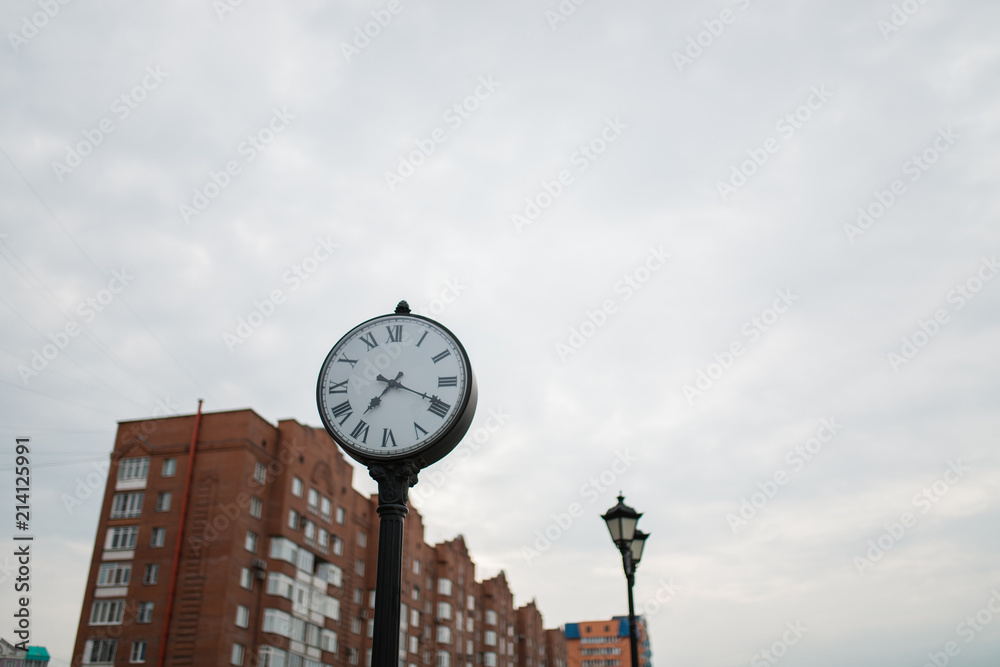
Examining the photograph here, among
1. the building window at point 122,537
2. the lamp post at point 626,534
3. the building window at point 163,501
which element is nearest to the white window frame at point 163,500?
the building window at point 163,501

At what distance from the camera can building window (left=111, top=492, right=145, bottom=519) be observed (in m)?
37.7

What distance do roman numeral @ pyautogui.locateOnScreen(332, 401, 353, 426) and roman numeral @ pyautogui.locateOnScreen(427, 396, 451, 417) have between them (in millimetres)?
585

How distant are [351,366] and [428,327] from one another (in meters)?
0.64

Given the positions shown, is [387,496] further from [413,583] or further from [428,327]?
[413,583]

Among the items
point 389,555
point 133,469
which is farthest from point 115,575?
point 389,555

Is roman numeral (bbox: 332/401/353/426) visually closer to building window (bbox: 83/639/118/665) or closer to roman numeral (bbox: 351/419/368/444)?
roman numeral (bbox: 351/419/368/444)

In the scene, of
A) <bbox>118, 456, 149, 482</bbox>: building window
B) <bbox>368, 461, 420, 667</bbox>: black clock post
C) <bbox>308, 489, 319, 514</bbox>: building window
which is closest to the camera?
<bbox>368, 461, 420, 667</bbox>: black clock post

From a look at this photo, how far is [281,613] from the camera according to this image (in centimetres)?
3816

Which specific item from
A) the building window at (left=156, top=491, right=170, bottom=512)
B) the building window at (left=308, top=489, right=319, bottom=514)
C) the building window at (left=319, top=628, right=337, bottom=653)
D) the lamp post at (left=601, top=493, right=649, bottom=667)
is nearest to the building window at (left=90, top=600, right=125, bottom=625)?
the building window at (left=156, top=491, right=170, bottom=512)

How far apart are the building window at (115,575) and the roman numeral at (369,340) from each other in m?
37.0

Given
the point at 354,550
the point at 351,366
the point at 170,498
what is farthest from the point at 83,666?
the point at 351,366

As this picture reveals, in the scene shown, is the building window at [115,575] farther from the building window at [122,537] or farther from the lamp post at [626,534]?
the lamp post at [626,534]

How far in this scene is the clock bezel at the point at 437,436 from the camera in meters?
4.94

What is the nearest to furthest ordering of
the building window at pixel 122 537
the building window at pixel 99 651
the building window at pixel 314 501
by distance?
the building window at pixel 99 651
the building window at pixel 122 537
the building window at pixel 314 501
